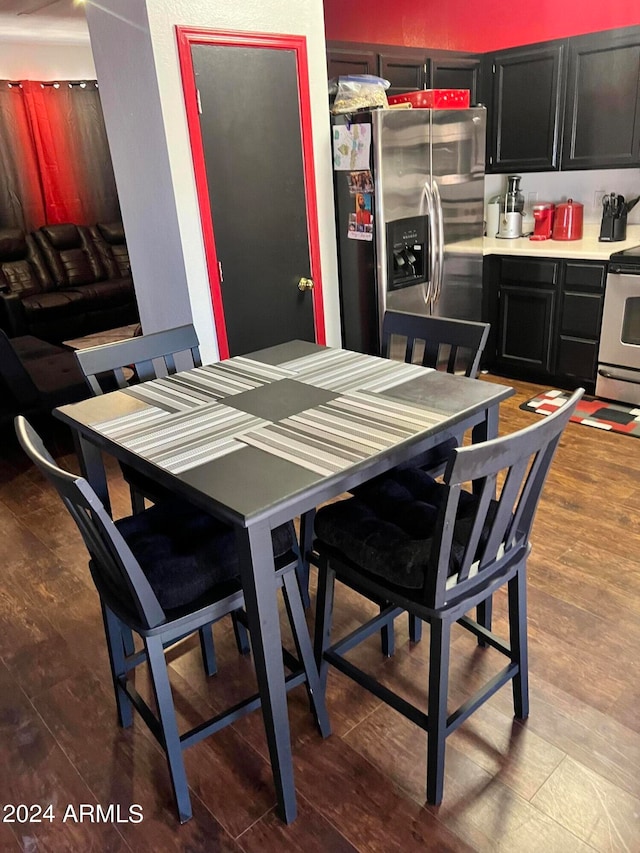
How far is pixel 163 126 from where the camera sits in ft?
9.41

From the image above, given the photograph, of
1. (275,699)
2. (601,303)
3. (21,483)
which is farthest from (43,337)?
(275,699)

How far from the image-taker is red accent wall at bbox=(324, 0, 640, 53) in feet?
12.8

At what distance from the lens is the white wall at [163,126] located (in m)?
2.80

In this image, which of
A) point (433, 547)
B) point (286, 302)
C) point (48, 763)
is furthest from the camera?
point (286, 302)

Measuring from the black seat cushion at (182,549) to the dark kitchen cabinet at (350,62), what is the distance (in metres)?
2.84

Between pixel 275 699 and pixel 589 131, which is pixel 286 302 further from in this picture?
pixel 275 699

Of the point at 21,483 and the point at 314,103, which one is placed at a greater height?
the point at 314,103

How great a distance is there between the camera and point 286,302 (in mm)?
3537

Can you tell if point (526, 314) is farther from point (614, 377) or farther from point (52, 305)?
point (52, 305)

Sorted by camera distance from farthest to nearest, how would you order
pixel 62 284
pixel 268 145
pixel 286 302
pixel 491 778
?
1. pixel 62 284
2. pixel 286 302
3. pixel 268 145
4. pixel 491 778

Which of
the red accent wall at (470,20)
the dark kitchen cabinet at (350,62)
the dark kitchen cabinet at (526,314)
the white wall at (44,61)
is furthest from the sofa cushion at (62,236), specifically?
the dark kitchen cabinet at (526,314)

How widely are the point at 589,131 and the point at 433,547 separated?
11.4ft

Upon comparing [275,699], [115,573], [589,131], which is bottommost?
[275,699]

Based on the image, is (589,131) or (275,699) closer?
(275,699)
